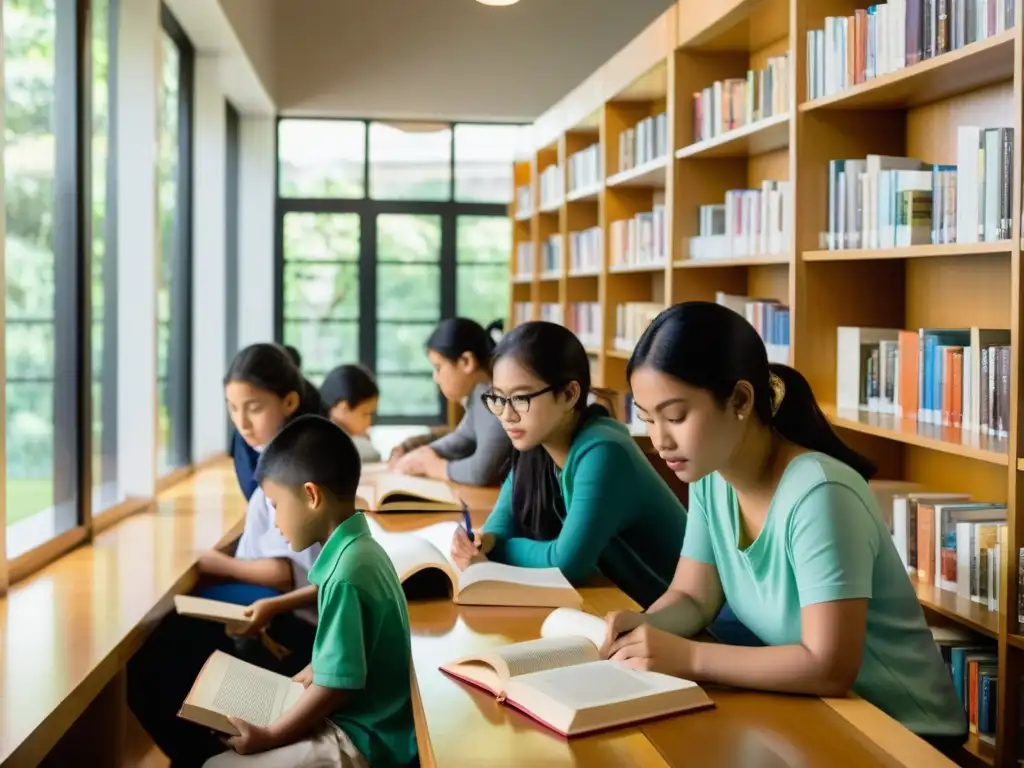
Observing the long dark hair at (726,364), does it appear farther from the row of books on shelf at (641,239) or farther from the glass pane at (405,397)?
the glass pane at (405,397)

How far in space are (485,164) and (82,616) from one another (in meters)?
6.21

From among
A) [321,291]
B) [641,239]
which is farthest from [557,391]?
[321,291]

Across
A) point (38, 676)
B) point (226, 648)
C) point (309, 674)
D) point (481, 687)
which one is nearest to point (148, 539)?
point (226, 648)

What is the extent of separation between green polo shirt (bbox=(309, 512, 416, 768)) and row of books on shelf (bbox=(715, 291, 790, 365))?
2.03 m

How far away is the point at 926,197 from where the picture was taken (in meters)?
3.08

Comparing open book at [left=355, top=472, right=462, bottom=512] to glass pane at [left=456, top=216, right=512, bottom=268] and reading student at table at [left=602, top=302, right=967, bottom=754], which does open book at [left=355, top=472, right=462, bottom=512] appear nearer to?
reading student at table at [left=602, top=302, right=967, bottom=754]

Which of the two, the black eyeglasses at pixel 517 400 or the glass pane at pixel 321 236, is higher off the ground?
the glass pane at pixel 321 236

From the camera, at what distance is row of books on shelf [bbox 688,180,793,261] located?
397 cm

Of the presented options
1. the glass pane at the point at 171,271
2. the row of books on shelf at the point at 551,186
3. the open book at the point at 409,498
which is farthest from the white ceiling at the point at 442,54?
the open book at the point at 409,498

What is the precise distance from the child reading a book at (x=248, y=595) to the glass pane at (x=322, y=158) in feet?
17.5

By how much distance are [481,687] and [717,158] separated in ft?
11.2

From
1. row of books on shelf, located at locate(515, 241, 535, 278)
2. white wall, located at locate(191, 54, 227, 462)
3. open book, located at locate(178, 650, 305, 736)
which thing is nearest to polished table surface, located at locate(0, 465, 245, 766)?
open book, located at locate(178, 650, 305, 736)

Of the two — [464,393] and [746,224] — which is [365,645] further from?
[746,224]

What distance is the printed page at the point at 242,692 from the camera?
2.12m
